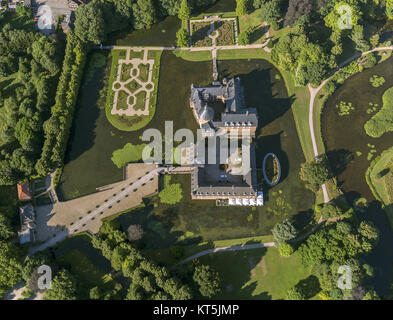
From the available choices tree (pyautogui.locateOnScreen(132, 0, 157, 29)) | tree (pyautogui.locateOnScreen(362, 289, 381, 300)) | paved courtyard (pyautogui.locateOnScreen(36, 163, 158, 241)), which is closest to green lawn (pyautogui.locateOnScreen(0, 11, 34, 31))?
tree (pyautogui.locateOnScreen(132, 0, 157, 29))

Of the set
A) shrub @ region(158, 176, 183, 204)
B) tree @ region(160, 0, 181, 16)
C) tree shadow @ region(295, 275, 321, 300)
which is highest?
tree @ region(160, 0, 181, 16)

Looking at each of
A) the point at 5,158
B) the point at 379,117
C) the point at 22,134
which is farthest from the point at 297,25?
the point at 5,158

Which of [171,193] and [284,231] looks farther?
[171,193]

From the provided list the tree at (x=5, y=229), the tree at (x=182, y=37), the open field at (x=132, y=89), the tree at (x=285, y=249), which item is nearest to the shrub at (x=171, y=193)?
the open field at (x=132, y=89)

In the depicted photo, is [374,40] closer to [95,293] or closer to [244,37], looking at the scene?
[244,37]

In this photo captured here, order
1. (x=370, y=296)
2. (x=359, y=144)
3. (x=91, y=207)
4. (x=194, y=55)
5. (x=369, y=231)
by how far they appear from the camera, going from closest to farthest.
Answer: (x=370, y=296), (x=369, y=231), (x=91, y=207), (x=359, y=144), (x=194, y=55)

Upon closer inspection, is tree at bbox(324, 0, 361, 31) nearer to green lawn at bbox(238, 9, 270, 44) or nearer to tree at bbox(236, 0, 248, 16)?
green lawn at bbox(238, 9, 270, 44)

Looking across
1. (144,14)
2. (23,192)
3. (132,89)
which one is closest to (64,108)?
(132,89)
